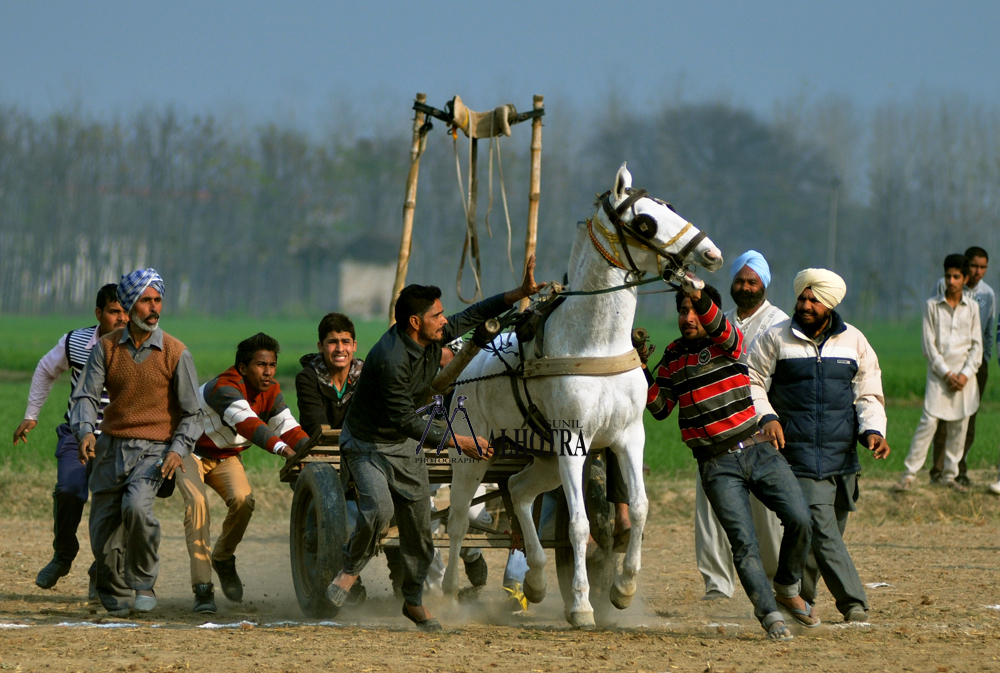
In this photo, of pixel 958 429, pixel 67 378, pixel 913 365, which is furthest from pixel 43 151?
pixel 958 429

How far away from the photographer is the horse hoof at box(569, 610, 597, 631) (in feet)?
20.1

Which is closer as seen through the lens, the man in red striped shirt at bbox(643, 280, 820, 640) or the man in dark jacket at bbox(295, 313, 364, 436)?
the man in red striped shirt at bbox(643, 280, 820, 640)

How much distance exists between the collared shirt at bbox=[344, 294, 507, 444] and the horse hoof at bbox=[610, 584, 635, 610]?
1310 mm

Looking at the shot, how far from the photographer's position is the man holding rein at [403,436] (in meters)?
5.89

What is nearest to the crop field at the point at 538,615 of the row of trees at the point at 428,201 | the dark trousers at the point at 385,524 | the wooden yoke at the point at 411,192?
the dark trousers at the point at 385,524

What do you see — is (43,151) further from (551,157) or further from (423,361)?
(423,361)

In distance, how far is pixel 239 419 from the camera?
705 cm

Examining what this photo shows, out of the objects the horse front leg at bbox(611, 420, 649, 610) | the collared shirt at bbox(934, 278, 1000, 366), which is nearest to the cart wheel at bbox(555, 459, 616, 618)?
the horse front leg at bbox(611, 420, 649, 610)

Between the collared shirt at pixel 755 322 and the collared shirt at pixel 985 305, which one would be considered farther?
the collared shirt at pixel 985 305

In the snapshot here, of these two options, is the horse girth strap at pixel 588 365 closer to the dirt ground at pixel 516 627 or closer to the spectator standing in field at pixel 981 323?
the dirt ground at pixel 516 627

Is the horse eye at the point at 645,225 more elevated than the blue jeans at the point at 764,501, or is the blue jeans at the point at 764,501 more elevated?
the horse eye at the point at 645,225

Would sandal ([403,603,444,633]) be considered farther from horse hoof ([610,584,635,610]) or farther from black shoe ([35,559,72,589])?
black shoe ([35,559,72,589])

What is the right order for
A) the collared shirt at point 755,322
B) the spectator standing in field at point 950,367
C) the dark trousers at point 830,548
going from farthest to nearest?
the spectator standing in field at point 950,367 < the collared shirt at point 755,322 < the dark trousers at point 830,548

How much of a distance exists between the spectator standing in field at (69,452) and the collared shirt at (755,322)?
385cm
